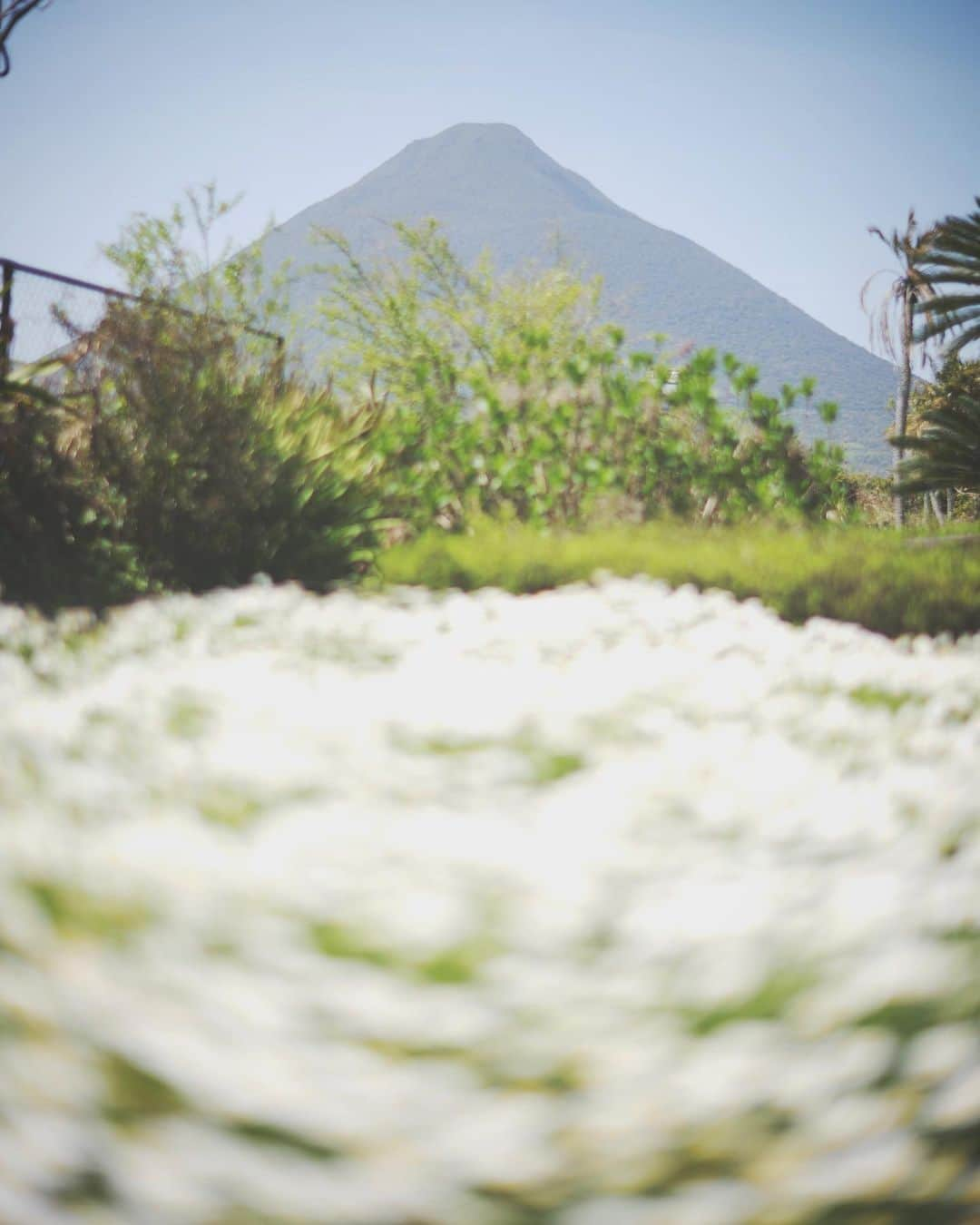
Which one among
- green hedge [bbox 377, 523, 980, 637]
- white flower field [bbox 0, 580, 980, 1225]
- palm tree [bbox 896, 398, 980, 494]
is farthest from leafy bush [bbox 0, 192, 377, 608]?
palm tree [bbox 896, 398, 980, 494]

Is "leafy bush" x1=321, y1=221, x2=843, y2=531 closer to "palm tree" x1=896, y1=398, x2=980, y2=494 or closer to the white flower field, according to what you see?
"palm tree" x1=896, y1=398, x2=980, y2=494

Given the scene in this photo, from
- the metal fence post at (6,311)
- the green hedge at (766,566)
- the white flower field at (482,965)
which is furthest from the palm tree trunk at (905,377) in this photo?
the white flower field at (482,965)

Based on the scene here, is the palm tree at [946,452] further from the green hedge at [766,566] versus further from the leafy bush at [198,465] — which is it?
the leafy bush at [198,465]

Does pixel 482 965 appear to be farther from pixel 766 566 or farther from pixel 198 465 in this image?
pixel 198 465

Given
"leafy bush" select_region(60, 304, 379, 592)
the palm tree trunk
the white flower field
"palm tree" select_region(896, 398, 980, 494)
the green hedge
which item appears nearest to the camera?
the white flower field

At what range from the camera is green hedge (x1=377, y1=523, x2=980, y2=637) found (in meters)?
4.32

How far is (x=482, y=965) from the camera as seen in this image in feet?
4.52

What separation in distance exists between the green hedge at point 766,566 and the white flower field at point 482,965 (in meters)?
1.79

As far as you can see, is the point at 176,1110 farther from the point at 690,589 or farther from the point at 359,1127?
the point at 690,589

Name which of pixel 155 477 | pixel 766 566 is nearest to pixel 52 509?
pixel 155 477

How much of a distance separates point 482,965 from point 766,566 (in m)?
3.50

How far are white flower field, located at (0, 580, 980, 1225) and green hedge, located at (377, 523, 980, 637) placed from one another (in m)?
1.79

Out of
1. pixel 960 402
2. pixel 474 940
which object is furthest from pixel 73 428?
pixel 960 402

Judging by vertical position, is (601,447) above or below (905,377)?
below
